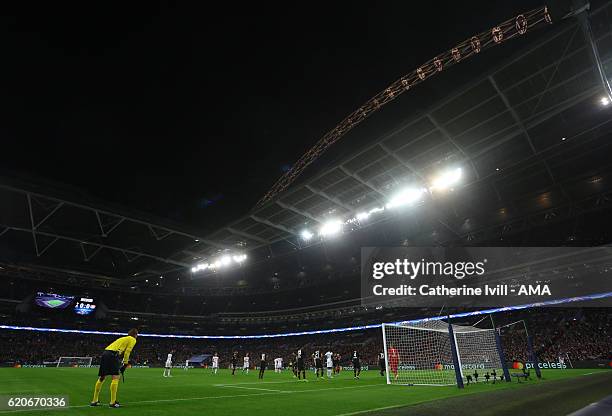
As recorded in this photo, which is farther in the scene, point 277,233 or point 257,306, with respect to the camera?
point 257,306

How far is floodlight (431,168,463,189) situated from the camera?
23091 millimetres

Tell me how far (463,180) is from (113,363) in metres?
25.0

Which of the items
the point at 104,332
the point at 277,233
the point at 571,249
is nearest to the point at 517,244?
the point at 571,249

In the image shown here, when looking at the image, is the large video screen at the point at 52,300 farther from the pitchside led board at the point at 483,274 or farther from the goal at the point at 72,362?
the pitchside led board at the point at 483,274

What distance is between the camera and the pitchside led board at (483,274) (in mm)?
30703

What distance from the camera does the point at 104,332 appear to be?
177ft

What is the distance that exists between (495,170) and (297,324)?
4222cm

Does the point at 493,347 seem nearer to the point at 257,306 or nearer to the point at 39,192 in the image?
the point at 39,192

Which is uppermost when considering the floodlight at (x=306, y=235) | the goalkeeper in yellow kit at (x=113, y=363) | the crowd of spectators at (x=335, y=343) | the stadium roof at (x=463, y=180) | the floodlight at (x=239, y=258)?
the stadium roof at (x=463, y=180)

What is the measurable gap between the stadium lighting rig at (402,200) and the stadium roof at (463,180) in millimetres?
525

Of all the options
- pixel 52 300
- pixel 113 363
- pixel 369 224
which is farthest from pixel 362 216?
pixel 52 300

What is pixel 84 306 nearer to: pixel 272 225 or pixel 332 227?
pixel 272 225

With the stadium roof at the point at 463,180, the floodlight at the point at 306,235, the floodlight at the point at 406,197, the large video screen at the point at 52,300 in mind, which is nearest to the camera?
the stadium roof at the point at 463,180

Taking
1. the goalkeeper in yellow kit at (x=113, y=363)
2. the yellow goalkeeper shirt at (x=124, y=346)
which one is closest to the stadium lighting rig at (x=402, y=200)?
the yellow goalkeeper shirt at (x=124, y=346)
